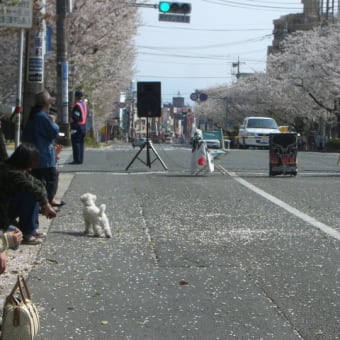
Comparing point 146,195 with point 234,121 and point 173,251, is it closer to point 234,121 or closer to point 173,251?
point 173,251

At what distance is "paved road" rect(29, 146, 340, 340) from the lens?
5.36 m

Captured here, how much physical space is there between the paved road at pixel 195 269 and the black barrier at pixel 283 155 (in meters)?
3.27

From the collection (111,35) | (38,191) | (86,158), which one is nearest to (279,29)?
(111,35)

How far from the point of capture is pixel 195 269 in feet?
23.2

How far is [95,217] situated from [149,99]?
33.5ft

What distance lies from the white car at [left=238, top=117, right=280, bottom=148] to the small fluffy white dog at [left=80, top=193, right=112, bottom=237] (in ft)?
92.5

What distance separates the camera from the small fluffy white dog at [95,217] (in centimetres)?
852

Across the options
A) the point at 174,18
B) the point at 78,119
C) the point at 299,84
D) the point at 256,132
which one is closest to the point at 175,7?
the point at 174,18

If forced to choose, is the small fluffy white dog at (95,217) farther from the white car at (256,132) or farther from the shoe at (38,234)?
the white car at (256,132)

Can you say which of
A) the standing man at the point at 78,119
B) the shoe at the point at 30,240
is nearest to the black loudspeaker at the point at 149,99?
the standing man at the point at 78,119

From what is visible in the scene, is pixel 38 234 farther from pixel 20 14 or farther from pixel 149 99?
pixel 149 99

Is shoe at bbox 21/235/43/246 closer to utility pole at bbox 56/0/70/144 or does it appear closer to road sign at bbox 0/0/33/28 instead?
road sign at bbox 0/0/33/28

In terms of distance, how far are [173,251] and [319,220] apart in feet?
9.74

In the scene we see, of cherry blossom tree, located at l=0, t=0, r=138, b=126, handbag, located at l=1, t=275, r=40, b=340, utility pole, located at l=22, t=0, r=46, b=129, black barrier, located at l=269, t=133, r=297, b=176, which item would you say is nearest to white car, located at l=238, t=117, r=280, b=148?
cherry blossom tree, located at l=0, t=0, r=138, b=126
